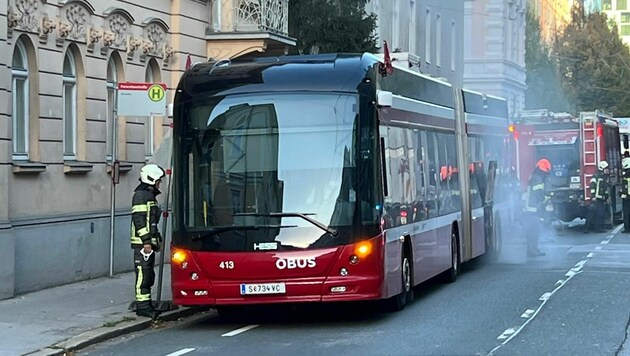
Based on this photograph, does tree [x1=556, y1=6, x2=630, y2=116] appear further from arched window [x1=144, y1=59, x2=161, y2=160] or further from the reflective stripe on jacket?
arched window [x1=144, y1=59, x2=161, y2=160]

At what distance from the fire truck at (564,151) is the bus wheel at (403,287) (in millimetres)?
18108

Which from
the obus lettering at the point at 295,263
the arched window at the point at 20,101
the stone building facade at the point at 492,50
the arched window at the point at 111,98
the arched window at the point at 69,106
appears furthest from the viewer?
the stone building facade at the point at 492,50

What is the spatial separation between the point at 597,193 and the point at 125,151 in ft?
51.2

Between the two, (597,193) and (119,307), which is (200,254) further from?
(597,193)

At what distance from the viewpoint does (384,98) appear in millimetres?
14188

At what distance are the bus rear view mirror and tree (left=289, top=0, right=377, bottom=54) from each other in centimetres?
1360

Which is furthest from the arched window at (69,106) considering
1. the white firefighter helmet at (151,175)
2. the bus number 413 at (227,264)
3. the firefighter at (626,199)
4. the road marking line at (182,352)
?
the firefighter at (626,199)

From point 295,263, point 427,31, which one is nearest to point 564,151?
point 427,31

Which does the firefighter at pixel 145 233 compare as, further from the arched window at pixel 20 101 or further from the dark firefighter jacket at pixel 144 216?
the arched window at pixel 20 101

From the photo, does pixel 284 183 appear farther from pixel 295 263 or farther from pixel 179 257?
pixel 179 257

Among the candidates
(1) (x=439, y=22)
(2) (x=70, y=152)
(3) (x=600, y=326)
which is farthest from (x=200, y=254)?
(1) (x=439, y=22)

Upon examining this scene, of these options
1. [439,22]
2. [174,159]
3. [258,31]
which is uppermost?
[439,22]

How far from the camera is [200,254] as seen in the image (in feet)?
45.7

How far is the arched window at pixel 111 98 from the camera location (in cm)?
2075
